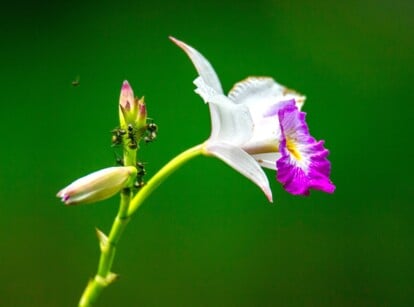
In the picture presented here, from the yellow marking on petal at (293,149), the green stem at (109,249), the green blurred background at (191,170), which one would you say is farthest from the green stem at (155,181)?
the green blurred background at (191,170)

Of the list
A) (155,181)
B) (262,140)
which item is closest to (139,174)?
(155,181)

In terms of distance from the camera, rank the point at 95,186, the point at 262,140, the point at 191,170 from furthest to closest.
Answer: the point at 191,170
the point at 262,140
the point at 95,186

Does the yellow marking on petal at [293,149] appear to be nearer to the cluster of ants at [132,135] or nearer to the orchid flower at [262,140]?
the orchid flower at [262,140]

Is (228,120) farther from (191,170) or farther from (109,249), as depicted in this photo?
(191,170)

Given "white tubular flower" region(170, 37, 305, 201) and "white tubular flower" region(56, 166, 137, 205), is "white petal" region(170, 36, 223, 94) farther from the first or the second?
"white tubular flower" region(56, 166, 137, 205)

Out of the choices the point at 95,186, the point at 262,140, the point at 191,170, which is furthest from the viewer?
the point at 191,170

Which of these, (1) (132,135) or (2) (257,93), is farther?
(2) (257,93)

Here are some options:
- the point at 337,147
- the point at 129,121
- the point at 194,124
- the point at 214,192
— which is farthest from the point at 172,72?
the point at 129,121

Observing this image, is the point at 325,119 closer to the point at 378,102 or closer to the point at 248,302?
the point at 378,102
